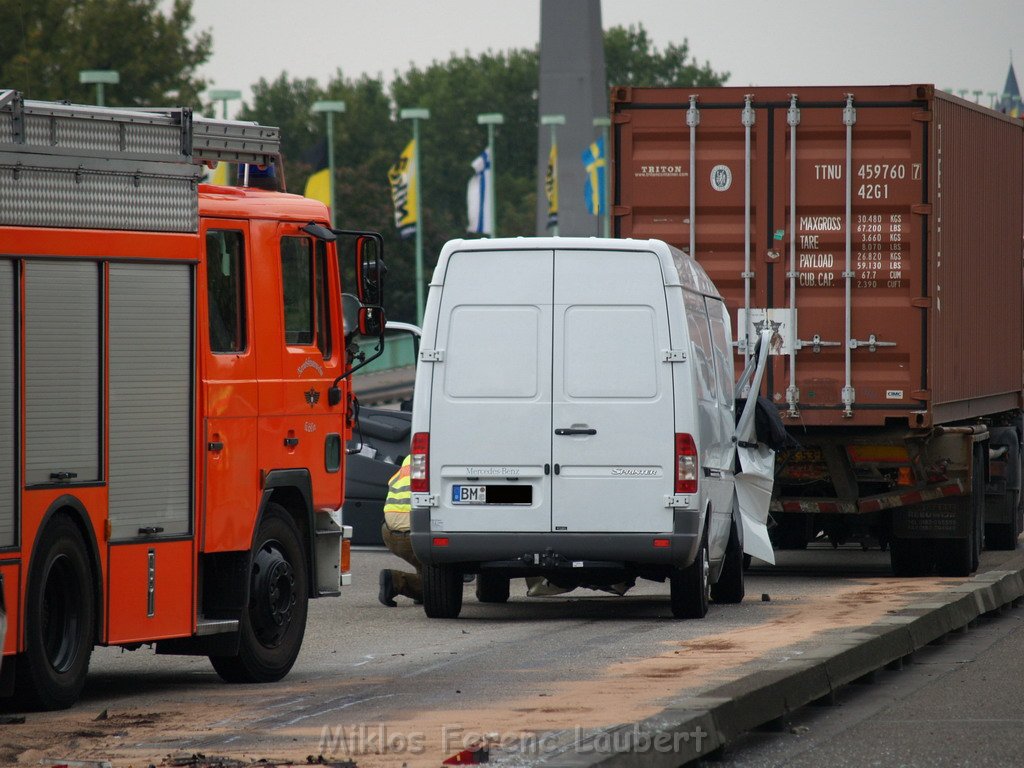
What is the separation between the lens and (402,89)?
464 feet

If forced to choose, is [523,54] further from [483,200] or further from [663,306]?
[663,306]

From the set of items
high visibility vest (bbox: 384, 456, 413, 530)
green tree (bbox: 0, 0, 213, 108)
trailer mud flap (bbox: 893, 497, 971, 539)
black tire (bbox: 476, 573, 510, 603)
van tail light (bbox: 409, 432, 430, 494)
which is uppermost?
green tree (bbox: 0, 0, 213, 108)

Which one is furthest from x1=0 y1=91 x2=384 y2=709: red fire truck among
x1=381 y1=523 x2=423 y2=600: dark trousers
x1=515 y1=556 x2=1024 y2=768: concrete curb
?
x1=381 y1=523 x2=423 y2=600: dark trousers

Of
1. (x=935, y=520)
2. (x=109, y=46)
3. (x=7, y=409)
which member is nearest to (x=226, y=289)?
(x=7, y=409)

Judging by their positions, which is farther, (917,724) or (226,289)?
(226,289)

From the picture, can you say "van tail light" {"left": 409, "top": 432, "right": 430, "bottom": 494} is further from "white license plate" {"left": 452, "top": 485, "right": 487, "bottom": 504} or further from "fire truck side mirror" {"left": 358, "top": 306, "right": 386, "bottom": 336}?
"fire truck side mirror" {"left": 358, "top": 306, "right": 386, "bottom": 336}

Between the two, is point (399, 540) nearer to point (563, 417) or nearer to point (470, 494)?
point (470, 494)

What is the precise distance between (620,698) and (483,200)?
185ft

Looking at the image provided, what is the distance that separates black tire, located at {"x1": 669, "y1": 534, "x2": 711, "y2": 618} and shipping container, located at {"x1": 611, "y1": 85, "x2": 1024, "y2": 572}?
2.93m

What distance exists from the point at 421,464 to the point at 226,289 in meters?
3.54

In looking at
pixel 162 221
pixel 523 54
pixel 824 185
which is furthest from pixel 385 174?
pixel 162 221

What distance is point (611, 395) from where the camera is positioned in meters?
13.9

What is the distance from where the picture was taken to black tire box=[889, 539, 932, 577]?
57.9 ft

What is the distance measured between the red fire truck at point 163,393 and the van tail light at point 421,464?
226 cm
